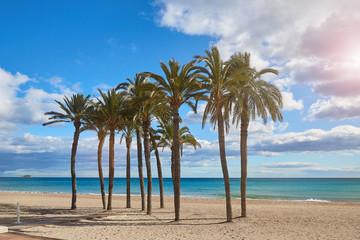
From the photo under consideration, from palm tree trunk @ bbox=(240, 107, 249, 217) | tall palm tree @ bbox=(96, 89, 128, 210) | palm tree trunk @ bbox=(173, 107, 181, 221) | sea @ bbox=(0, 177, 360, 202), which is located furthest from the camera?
sea @ bbox=(0, 177, 360, 202)

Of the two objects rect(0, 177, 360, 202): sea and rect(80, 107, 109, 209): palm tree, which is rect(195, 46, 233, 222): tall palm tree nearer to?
rect(80, 107, 109, 209): palm tree

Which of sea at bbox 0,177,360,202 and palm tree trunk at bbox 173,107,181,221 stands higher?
palm tree trunk at bbox 173,107,181,221

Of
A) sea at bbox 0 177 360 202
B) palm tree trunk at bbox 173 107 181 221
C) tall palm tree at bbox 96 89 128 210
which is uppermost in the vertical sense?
tall palm tree at bbox 96 89 128 210

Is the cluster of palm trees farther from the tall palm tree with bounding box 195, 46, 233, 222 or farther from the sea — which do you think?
the sea

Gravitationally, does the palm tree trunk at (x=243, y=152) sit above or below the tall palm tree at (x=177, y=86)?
below

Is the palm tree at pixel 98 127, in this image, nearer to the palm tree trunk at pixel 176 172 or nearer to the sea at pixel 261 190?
the palm tree trunk at pixel 176 172

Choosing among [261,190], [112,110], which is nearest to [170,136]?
[112,110]

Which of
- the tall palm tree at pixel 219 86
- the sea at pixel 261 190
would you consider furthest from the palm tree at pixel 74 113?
the sea at pixel 261 190

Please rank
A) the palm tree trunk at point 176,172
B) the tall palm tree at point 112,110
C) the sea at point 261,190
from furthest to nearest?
1. the sea at point 261,190
2. the tall palm tree at point 112,110
3. the palm tree trunk at point 176,172

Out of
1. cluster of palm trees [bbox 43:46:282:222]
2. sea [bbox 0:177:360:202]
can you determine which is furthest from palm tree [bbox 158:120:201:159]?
sea [bbox 0:177:360:202]

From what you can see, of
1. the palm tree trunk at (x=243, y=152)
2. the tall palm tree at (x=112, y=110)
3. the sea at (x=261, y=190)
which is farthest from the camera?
the sea at (x=261, y=190)

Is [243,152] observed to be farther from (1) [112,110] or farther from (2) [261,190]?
(2) [261,190]

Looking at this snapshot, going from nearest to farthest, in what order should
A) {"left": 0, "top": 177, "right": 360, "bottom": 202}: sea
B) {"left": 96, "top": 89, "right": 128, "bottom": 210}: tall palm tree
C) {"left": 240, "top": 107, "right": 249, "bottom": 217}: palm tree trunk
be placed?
{"left": 240, "top": 107, "right": 249, "bottom": 217}: palm tree trunk, {"left": 96, "top": 89, "right": 128, "bottom": 210}: tall palm tree, {"left": 0, "top": 177, "right": 360, "bottom": 202}: sea

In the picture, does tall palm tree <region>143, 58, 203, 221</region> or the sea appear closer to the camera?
tall palm tree <region>143, 58, 203, 221</region>
